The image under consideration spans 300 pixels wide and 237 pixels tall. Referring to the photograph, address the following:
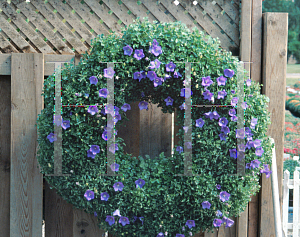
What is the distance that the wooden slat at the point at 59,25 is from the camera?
2398mm

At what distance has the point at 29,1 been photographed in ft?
7.85

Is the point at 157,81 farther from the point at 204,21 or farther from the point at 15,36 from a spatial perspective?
the point at 15,36

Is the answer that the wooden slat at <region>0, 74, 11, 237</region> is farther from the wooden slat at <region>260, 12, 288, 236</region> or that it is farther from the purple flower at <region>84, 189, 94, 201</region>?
the wooden slat at <region>260, 12, 288, 236</region>

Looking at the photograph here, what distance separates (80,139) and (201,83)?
2.84ft

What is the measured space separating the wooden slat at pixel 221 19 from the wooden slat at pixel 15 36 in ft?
4.62

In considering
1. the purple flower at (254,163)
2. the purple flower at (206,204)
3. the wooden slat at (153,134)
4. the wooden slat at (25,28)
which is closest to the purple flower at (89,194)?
the wooden slat at (153,134)

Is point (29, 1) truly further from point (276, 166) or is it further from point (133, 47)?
point (276, 166)

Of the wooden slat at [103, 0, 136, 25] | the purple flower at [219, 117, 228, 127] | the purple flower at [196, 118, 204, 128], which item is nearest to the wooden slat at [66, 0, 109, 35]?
the wooden slat at [103, 0, 136, 25]

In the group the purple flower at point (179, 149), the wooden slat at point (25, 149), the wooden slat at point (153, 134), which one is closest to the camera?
the purple flower at point (179, 149)

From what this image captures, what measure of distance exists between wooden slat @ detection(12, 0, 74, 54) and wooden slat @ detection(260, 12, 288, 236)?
5.08ft

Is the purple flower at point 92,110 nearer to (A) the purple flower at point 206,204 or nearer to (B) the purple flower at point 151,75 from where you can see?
(B) the purple flower at point 151,75

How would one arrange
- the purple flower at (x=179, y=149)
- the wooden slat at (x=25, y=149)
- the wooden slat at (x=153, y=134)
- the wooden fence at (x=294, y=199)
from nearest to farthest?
the purple flower at (x=179, y=149)
the wooden slat at (x=25, y=149)
the wooden slat at (x=153, y=134)
the wooden fence at (x=294, y=199)

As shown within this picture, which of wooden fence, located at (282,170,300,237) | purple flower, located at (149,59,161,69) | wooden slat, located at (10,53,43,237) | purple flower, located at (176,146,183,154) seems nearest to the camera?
purple flower, located at (149,59,161,69)

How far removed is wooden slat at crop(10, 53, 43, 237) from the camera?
2348 mm
